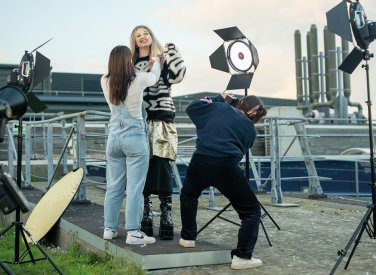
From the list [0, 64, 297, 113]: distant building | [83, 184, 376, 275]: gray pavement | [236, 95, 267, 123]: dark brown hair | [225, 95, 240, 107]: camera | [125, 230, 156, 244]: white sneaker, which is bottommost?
[83, 184, 376, 275]: gray pavement

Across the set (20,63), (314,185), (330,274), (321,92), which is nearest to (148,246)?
(330,274)

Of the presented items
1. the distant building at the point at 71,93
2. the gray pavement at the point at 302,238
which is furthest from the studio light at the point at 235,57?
the distant building at the point at 71,93

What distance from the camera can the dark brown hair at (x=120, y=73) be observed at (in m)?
4.17

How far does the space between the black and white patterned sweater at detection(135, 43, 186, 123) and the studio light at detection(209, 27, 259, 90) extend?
0.96 m

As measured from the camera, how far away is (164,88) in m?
4.51

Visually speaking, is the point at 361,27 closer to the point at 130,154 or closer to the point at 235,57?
the point at 235,57

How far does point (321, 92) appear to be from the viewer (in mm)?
38594

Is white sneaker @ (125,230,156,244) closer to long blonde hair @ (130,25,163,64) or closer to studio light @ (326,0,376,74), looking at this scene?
long blonde hair @ (130,25,163,64)

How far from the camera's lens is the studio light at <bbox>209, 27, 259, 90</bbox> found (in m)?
5.30

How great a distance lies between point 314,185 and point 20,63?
591 cm

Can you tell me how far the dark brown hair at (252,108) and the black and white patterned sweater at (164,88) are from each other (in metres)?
0.65

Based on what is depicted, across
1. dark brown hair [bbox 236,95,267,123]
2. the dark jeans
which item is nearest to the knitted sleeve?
dark brown hair [bbox 236,95,267,123]

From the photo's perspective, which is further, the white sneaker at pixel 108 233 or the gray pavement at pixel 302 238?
the white sneaker at pixel 108 233

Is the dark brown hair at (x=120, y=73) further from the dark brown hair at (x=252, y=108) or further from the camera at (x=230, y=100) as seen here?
the dark brown hair at (x=252, y=108)
